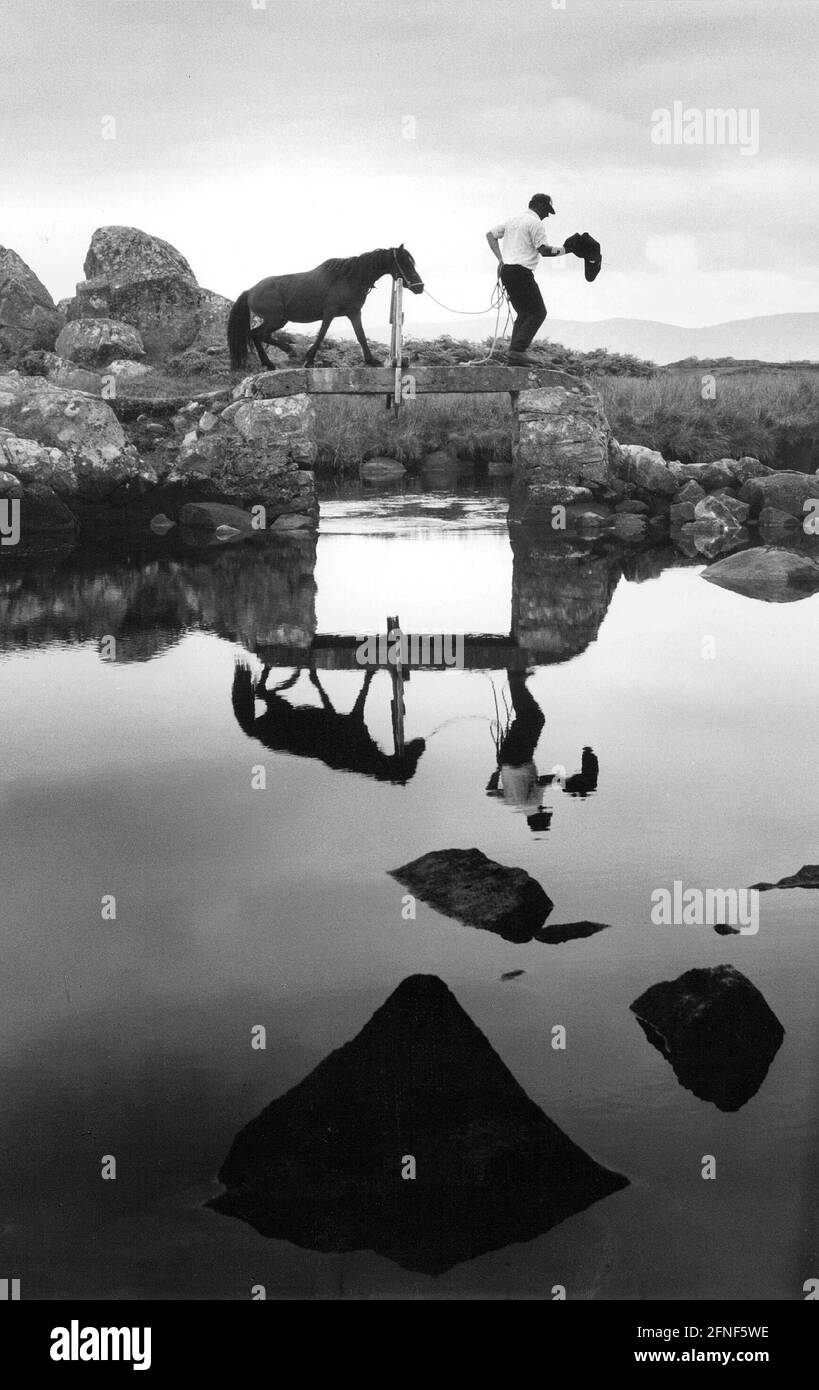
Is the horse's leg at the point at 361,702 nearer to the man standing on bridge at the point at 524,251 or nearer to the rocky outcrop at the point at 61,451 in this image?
the man standing on bridge at the point at 524,251

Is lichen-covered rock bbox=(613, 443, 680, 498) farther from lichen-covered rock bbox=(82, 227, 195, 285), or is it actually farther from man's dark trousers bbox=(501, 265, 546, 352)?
lichen-covered rock bbox=(82, 227, 195, 285)

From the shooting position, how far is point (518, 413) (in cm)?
2200

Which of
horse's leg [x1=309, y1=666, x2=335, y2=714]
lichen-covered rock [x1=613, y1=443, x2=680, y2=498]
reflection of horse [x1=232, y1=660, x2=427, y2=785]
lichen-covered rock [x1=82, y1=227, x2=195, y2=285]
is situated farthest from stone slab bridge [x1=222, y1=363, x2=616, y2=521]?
lichen-covered rock [x1=82, y1=227, x2=195, y2=285]

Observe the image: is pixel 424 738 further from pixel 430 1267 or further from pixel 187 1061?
pixel 430 1267

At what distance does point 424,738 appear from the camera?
30.9ft

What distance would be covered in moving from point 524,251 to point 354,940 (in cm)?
1504

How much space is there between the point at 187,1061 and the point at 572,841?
292 centimetres

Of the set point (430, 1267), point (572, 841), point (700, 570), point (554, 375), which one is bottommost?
point (430, 1267)

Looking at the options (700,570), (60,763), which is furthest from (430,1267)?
(700,570)

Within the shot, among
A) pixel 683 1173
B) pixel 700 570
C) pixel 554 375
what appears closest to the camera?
pixel 683 1173

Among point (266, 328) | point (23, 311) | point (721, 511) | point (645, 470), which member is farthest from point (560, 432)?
point (23, 311)

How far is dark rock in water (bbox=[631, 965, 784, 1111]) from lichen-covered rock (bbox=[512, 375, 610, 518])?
17.3 m

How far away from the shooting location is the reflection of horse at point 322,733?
885cm

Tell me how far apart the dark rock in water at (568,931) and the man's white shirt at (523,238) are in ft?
48.2
